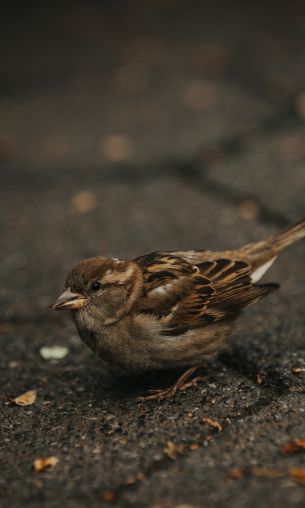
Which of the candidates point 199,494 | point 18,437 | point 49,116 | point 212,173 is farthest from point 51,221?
point 199,494

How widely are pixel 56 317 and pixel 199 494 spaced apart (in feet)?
6.23

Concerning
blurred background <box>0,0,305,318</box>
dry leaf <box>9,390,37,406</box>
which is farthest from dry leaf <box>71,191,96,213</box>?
dry leaf <box>9,390,37,406</box>

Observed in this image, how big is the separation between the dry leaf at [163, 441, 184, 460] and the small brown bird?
44cm

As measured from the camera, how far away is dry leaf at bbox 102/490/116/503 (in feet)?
8.09

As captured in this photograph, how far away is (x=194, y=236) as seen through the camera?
16.1 feet

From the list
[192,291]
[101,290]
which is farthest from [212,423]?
[101,290]

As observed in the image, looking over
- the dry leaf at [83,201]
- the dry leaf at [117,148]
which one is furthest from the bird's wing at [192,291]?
the dry leaf at [117,148]

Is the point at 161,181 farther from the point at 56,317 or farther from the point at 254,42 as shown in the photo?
the point at 254,42

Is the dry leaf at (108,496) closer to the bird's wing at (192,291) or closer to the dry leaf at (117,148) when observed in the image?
the bird's wing at (192,291)

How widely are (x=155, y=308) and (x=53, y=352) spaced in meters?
0.77

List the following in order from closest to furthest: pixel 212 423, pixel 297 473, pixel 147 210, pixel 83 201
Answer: pixel 297 473, pixel 212 423, pixel 147 210, pixel 83 201

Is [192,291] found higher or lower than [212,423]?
higher

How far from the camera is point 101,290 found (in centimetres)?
335

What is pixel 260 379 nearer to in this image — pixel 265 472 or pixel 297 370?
pixel 297 370
